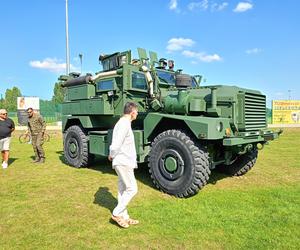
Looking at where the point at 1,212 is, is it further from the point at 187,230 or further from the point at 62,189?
the point at 187,230

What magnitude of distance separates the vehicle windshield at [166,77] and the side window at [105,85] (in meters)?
1.21

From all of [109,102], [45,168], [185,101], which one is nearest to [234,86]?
[185,101]

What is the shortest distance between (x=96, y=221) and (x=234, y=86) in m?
3.96

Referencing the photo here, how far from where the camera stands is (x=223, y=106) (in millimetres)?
6648

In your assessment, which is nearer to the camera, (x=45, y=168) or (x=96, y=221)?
(x=96, y=221)

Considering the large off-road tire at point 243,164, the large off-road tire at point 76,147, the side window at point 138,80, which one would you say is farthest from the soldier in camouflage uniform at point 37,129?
the large off-road tire at point 243,164

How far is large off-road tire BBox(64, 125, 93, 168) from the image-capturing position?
9.30 metres

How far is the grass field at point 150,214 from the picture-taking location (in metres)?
4.36

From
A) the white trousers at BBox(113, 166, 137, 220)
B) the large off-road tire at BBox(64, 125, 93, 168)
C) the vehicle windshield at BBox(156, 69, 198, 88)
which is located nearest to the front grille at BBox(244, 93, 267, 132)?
the vehicle windshield at BBox(156, 69, 198, 88)

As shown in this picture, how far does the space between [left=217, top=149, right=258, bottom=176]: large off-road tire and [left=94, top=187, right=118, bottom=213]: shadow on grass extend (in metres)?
3.19

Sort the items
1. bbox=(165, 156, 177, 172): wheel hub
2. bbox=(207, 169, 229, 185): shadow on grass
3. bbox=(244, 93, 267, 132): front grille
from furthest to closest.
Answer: bbox=(207, 169, 229, 185): shadow on grass < bbox=(244, 93, 267, 132): front grille < bbox=(165, 156, 177, 172): wheel hub

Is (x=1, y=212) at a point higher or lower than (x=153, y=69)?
lower

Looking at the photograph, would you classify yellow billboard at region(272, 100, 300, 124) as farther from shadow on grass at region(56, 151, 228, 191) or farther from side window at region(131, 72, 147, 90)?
side window at region(131, 72, 147, 90)

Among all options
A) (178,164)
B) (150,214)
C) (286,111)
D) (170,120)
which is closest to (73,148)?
(170,120)
